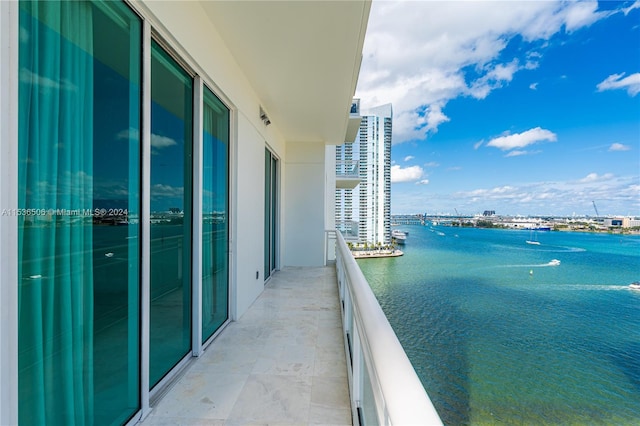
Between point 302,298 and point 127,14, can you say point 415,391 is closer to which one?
point 127,14

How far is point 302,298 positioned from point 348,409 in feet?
8.47

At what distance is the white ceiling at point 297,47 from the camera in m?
2.43

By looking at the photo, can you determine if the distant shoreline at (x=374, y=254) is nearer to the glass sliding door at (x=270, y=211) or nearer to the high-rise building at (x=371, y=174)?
the high-rise building at (x=371, y=174)

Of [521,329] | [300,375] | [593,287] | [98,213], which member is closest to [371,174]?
[521,329]

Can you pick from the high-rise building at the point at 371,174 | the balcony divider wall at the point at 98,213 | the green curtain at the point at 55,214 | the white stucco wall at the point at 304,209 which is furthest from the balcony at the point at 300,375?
the high-rise building at the point at 371,174

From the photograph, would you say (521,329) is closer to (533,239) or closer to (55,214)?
(55,214)

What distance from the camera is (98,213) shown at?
1.44 meters

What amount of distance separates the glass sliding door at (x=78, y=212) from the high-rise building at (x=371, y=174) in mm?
13230

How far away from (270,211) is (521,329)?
17504 millimetres

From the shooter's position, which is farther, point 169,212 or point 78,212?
point 169,212

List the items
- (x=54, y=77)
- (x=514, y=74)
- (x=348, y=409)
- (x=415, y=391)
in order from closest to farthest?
(x=415, y=391)
(x=54, y=77)
(x=348, y=409)
(x=514, y=74)

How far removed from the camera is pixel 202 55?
2504mm

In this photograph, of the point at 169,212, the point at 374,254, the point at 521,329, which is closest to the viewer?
the point at 169,212

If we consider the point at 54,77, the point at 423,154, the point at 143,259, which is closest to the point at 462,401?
the point at 143,259
